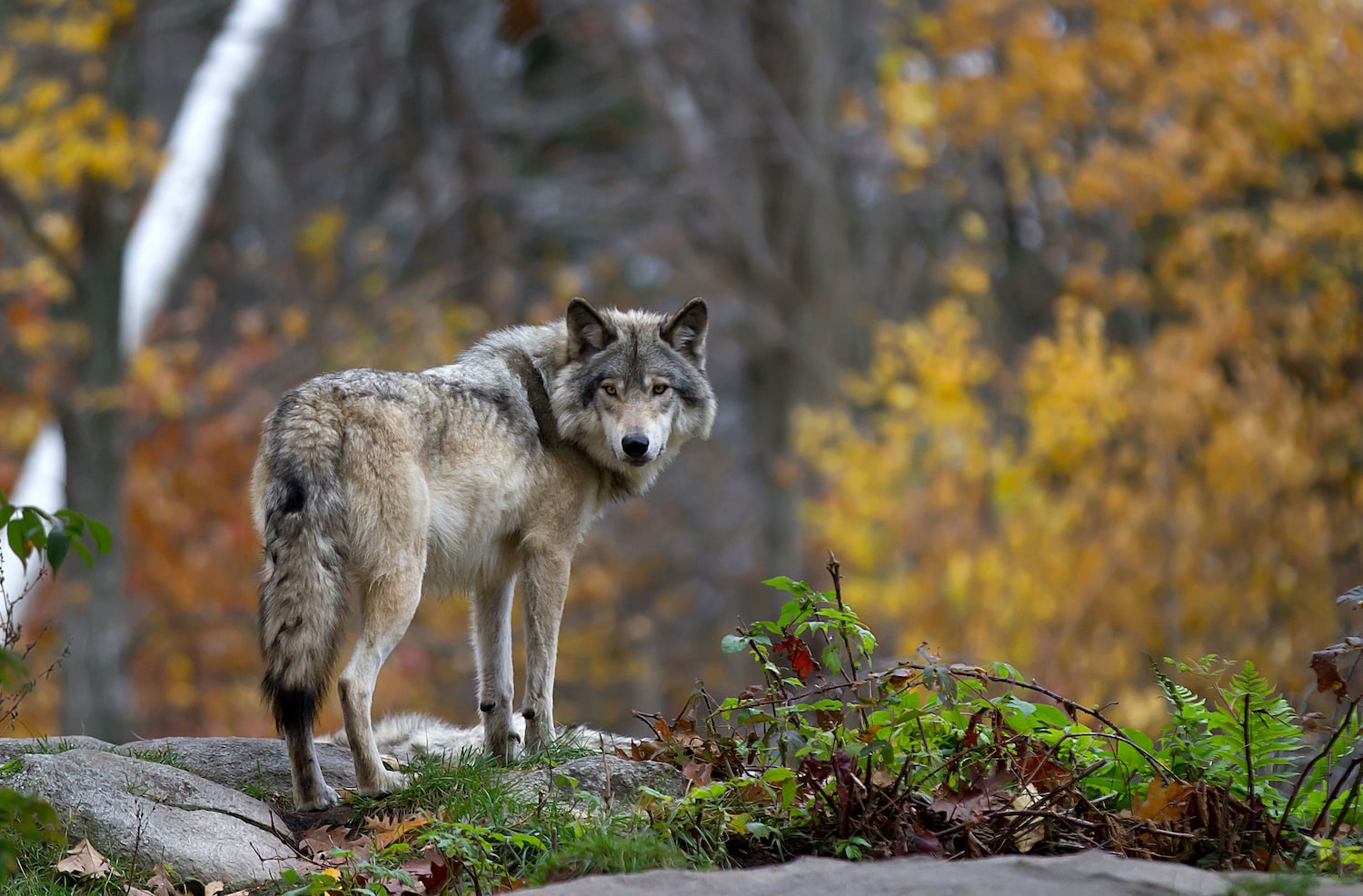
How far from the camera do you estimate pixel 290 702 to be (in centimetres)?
Result: 525

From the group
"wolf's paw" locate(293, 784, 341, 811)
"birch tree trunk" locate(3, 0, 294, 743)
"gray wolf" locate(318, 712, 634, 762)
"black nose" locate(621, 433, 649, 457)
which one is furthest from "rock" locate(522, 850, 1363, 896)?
"birch tree trunk" locate(3, 0, 294, 743)

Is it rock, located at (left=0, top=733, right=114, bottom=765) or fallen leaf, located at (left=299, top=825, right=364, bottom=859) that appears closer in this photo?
fallen leaf, located at (left=299, top=825, right=364, bottom=859)

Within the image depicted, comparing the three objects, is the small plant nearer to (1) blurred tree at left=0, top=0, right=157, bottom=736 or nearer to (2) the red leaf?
(2) the red leaf

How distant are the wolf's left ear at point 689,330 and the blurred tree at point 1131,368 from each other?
755 cm

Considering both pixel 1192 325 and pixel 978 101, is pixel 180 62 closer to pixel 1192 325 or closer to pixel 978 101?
pixel 978 101

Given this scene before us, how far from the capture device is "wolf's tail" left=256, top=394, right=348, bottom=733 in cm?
526

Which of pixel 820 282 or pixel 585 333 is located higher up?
pixel 820 282

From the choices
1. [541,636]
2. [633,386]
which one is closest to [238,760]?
[541,636]

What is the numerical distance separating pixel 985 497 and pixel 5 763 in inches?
468

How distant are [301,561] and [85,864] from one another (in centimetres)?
131

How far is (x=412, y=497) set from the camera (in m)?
5.64

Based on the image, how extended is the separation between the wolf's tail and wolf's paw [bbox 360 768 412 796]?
351 mm

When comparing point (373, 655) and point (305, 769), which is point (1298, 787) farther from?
point (305, 769)

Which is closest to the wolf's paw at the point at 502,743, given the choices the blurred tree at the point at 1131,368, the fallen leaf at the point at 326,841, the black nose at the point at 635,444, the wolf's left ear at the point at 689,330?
the fallen leaf at the point at 326,841
